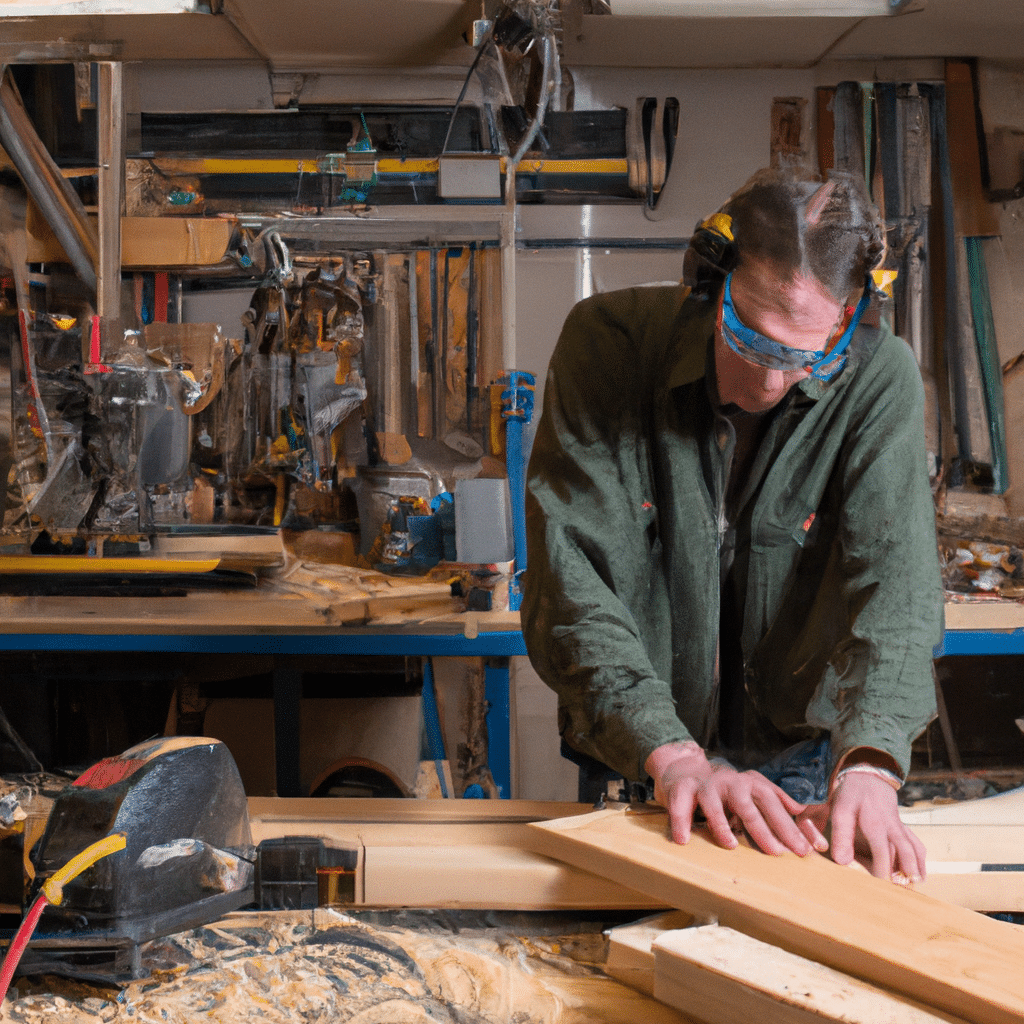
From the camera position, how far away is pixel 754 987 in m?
0.84

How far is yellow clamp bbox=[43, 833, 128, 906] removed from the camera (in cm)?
95

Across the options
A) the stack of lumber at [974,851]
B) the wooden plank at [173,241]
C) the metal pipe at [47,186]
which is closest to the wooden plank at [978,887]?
the stack of lumber at [974,851]

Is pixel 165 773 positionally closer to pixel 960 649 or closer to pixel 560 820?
pixel 560 820

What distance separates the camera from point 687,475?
1.21 metres

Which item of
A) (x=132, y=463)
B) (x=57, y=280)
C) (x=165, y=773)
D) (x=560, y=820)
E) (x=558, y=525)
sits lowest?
(x=560, y=820)

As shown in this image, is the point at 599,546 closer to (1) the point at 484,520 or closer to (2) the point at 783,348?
(1) the point at 484,520

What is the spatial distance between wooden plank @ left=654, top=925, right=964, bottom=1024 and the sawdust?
0.07m

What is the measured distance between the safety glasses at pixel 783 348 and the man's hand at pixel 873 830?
490 mm

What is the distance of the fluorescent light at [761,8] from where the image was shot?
125 cm

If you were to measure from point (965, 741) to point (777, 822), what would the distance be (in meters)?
0.57

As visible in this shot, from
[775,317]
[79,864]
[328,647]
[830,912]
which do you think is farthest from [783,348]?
[79,864]

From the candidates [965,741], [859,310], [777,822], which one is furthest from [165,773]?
[965,741]

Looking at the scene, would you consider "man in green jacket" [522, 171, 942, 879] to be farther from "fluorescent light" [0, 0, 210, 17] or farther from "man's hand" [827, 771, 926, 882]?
"fluorescent light" [0, 0, 210, 17]

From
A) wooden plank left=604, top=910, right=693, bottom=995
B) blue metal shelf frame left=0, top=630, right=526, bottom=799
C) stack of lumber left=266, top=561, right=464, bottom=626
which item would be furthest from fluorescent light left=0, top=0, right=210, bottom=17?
wooden plank left=604, top=910, right=693, bottom=995
